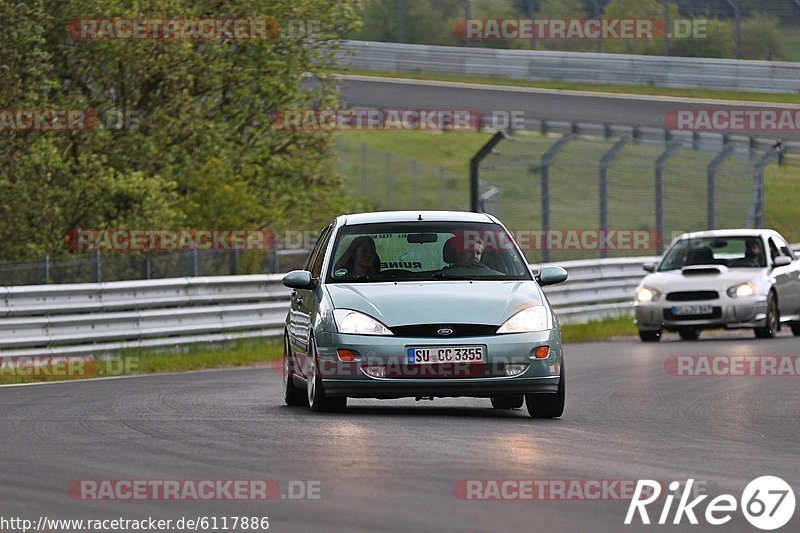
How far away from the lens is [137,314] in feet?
65.8

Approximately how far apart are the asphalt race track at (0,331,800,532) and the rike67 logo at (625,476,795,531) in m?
0.07

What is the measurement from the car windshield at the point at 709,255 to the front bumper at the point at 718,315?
2.71ft

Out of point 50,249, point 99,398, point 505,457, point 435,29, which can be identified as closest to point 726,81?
point 435,29

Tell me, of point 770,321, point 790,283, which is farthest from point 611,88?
point 770,321

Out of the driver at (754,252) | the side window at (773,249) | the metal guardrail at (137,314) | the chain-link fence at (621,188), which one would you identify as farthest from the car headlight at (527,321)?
the chain-link fence at (621,188)

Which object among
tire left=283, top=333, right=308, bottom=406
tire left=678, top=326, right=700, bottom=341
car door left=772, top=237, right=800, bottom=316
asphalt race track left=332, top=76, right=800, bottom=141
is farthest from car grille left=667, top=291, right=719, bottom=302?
asphalt race track left=332, top=76, right=800, bottom=141

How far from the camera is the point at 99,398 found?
46.2 ft

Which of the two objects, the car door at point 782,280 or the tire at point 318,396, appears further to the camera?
the car door at point 782,280

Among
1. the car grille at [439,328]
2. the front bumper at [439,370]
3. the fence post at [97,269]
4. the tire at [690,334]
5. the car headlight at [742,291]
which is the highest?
the car grille at [439,328]

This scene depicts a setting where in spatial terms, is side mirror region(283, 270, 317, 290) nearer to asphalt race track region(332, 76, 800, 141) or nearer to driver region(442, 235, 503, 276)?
driver region(442, 235, 503, 276)

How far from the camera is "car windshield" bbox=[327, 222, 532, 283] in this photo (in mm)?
12367

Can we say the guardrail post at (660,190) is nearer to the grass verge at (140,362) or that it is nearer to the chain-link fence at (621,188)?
the chain-link fence at (621,188)

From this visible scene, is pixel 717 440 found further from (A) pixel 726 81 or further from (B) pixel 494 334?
(A) pixel 726 81

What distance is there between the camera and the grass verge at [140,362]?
18.1m
